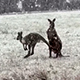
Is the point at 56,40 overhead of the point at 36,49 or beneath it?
overhead

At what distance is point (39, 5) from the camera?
3375 centimetres

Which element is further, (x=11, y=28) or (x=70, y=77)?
(x=11, y=28)

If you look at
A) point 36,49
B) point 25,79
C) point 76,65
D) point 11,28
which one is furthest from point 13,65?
point 11,28

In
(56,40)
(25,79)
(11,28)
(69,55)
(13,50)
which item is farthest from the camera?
(11,28)

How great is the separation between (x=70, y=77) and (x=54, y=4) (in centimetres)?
2724

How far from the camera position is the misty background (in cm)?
3252

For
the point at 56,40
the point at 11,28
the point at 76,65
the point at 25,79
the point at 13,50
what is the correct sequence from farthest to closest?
the point at 11,28
the point at 13,50
the point at 56,40
the point at 76,65
the point at 25,79

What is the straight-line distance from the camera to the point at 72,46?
10430 millimetres

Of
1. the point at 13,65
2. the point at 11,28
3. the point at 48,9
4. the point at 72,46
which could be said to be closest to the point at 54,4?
the point at 48,9

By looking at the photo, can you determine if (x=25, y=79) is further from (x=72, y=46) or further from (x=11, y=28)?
(x=11, y=28)

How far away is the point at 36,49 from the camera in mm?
10281

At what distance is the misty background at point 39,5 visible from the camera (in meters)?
32.5

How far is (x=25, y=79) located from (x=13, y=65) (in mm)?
A: 1102

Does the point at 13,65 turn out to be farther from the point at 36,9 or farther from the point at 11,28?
the point at 36,9
